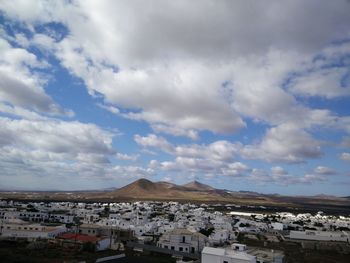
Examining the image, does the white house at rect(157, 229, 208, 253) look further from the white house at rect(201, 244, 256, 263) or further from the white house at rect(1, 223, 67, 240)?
the white house at rect(201, 244, 256, 263)

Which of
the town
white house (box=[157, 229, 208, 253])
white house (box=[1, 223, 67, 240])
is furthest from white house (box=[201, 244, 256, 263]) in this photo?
white house (box=[1, 223, 67, 240])

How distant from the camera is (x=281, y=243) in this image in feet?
189

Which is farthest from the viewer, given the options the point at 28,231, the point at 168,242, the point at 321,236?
the point at 321,236

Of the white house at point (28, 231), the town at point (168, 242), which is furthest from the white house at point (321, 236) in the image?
the white house at point (28, 231)

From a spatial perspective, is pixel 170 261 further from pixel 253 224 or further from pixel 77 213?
pixel 77 213

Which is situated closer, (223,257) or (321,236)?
(223,257)

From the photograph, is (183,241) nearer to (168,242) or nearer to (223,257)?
(168,242)

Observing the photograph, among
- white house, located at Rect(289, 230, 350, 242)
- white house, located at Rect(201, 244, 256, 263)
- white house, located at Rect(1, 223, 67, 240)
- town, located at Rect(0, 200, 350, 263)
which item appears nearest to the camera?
white house, located at Rect(201, 244, 256, 263)

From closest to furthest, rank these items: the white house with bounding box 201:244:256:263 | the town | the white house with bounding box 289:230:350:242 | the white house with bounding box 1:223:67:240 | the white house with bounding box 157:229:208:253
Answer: the white house with bounding box 201:244:256:263 < the town < the white house with bounding box 157:229:208:253 < the white house with bounding box 1:223:67:240 < the white house with bounding box 289:230:350:242

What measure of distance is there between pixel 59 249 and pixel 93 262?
9.07 metres

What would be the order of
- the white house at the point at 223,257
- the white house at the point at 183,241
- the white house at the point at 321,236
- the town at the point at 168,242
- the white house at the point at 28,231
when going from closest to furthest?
the white house at the point at 223,257
the town at the point at 168,242
the white house at the point at 183,241
the white house at the point at 28,231
the white house at the point at 321,236

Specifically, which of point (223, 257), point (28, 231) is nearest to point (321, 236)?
point (223, 257)

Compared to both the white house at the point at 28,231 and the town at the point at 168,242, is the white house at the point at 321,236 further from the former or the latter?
the white house at the point at 28,231

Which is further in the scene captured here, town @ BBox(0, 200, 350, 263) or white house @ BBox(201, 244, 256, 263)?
town @ BBox(0, 200, 350, 263)
